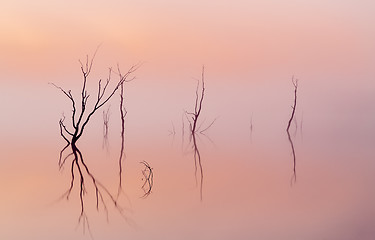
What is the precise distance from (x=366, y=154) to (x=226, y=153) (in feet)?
7.76

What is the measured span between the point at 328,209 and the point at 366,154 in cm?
491

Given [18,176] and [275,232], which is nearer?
[275,232]

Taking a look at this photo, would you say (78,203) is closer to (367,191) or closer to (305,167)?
(367,191)

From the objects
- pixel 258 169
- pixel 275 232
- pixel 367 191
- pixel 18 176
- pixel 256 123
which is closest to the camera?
pixel 275 232

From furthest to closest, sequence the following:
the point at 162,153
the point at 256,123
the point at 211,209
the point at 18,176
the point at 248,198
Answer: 1. the point at 256,123
2. the point at 162,153
3. the point at 18,176
4. the point at 248,198
5. the point at 211,209

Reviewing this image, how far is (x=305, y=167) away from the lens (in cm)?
662

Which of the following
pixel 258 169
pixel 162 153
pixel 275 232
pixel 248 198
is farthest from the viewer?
pixel 162 153

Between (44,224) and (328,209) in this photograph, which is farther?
(328,209)

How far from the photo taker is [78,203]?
427 centimetres

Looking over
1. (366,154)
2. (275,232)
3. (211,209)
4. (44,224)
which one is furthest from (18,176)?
(366,154)

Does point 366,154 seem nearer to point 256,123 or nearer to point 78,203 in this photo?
point 78,203

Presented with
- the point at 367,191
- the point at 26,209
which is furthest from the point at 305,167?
the point at 26,209

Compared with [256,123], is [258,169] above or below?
→ below

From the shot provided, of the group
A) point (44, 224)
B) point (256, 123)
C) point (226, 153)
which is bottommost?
point (44, 224)
